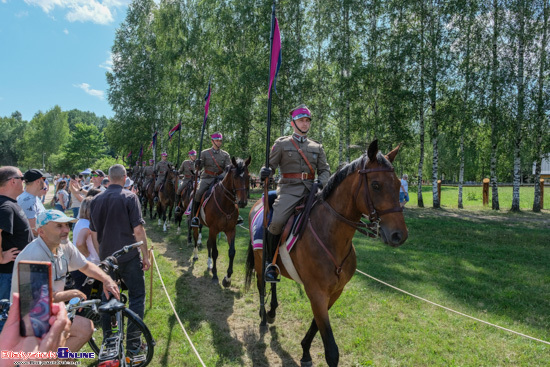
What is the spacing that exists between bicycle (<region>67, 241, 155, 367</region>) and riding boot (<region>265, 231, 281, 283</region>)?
1.67m

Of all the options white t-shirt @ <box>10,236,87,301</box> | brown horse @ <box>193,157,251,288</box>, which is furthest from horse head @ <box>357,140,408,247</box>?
brown horse @ <box>193,157,251,288</box>

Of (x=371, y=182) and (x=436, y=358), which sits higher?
(x=371, y=182)

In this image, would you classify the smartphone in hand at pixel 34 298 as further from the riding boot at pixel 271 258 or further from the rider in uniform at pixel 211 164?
the rider in uniform at pixel 211 164

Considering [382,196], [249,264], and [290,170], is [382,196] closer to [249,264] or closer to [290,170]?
[290,170]

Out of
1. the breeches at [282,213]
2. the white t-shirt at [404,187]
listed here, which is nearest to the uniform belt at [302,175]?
the breeches at [282,213]

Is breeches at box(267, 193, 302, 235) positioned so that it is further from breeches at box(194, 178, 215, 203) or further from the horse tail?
breeches at box(194, 178, 215, 203)

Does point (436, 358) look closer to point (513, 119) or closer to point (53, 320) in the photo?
point (53, 320)

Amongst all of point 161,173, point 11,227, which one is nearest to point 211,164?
point 11,227

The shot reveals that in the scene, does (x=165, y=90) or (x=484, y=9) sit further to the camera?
(x=165, y=90)

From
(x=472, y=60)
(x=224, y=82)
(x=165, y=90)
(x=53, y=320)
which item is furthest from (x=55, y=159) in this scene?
(x=53, y=320)

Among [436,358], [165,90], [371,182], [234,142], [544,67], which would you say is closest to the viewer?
[371,182]

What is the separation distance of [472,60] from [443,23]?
283 centimetres

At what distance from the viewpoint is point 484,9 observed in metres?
18.4

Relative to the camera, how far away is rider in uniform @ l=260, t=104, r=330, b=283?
456 centimetres
